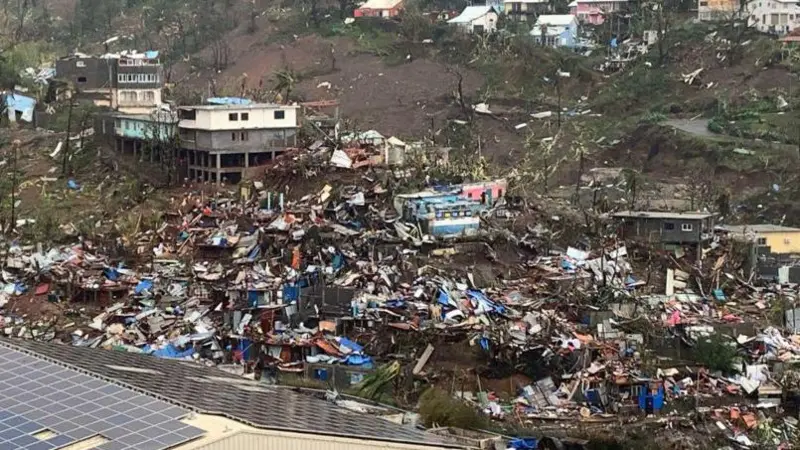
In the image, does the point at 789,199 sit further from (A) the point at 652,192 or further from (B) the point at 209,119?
(B) the point at 209,119

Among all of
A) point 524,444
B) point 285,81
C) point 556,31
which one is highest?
point 556,31

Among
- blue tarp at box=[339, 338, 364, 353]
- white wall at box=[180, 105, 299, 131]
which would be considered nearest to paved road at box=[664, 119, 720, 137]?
white wall at box=[180, 105, 299, 131]

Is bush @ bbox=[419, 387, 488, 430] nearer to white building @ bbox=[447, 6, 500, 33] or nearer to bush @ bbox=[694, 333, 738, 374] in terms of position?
bush @ bbox=[694, 333, 738, 374]

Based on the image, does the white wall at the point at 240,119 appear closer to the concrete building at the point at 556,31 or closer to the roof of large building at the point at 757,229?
the roof of large building at the point at 757,229

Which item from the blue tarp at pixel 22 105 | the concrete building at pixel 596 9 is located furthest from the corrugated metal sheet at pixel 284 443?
the concrete building at pixel 596 9

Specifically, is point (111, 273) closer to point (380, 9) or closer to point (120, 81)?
point (120, 81)

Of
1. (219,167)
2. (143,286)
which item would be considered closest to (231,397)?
(143,286)

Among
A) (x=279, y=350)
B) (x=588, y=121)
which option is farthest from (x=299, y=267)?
(x=588, y=121)
